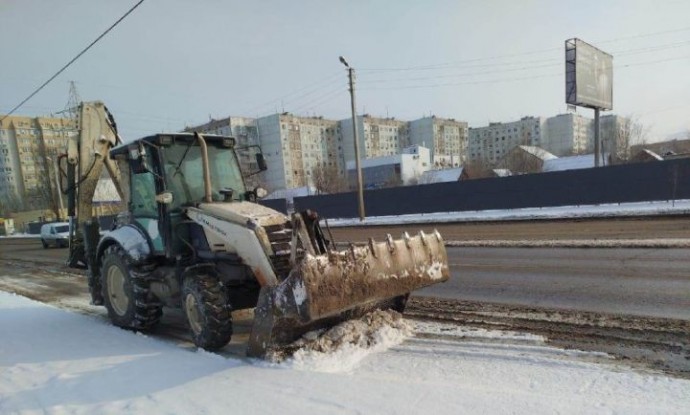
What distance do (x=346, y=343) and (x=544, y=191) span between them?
21.8 metres

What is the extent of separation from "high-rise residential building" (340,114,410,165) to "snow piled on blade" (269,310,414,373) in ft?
333

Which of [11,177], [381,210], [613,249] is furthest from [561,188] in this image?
[11,177]

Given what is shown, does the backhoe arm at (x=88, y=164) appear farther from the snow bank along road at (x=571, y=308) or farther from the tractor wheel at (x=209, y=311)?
the tractor wheel at (x=209, y=311)

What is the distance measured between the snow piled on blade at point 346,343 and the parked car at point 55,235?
25099mm

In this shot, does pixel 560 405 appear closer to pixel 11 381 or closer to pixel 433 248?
pixel 433 248

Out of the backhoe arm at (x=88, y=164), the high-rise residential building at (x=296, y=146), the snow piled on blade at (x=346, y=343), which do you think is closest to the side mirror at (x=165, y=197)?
the snow piled on blade at (x=346, y=343)

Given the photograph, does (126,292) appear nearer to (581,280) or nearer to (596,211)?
(581,280)

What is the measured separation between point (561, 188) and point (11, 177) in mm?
87346

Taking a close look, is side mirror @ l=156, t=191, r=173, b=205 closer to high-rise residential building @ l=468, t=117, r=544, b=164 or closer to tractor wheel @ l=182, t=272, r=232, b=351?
tractor wheel @ l=182, t=272, r=232, b=351

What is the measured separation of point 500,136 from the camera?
427ft

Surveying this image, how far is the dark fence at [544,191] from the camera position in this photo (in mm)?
20828

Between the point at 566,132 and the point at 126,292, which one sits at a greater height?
the point at 566,132

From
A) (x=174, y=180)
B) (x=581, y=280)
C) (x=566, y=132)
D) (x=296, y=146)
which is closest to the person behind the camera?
(x=174, y=180)

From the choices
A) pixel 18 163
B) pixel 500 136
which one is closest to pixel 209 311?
A: pixel 18 163
